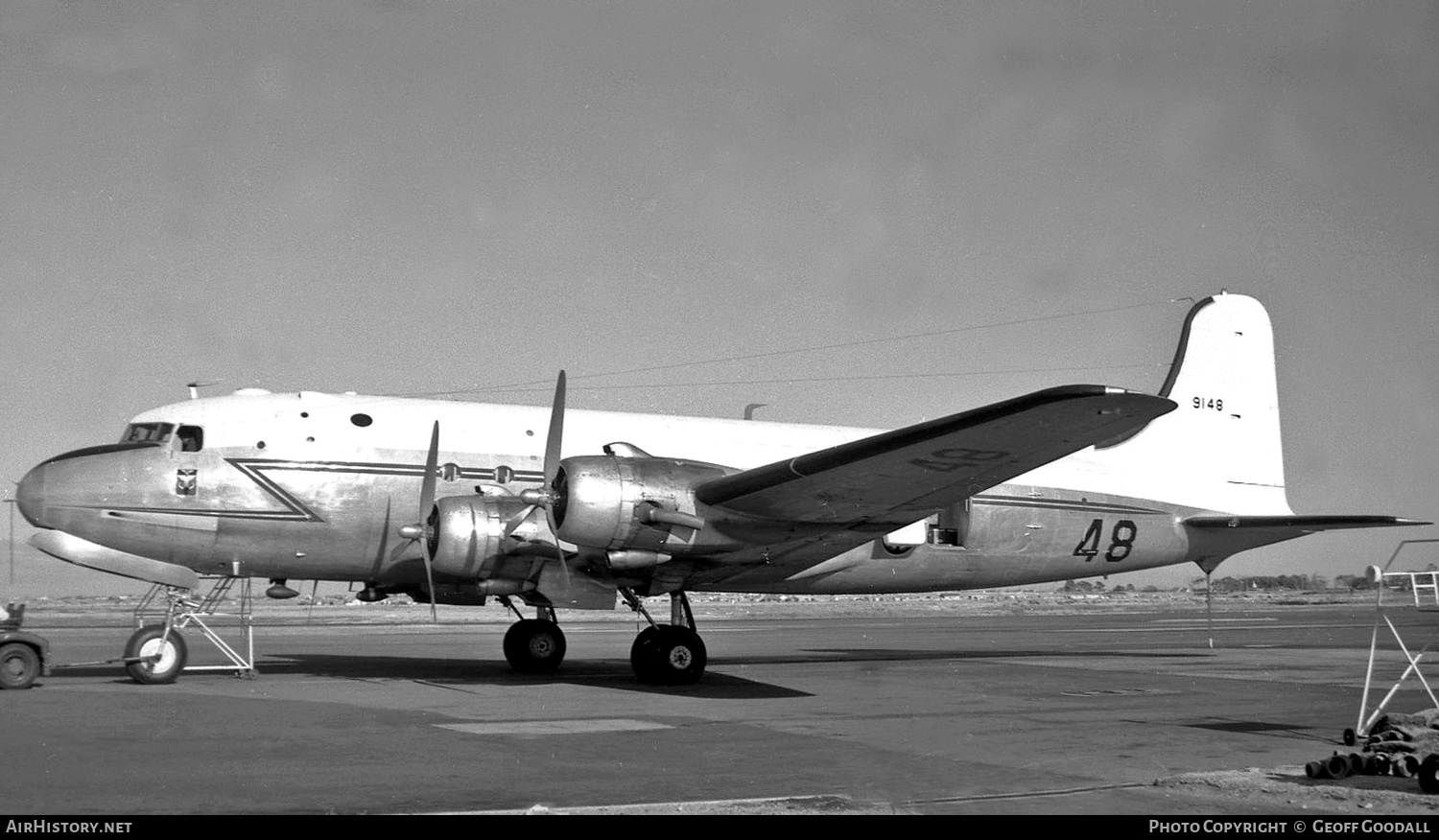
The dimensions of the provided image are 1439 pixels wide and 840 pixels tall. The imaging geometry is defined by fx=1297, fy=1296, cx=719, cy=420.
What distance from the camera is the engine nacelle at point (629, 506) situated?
14203 millimetres

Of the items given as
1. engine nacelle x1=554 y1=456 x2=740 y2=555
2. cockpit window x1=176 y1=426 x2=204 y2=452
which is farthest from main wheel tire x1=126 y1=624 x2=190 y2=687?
engine nacelle x1=554 y1=456 x2=740 y2=555

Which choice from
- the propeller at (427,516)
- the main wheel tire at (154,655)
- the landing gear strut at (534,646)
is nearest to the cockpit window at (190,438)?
the main wheel tire at (154,655)

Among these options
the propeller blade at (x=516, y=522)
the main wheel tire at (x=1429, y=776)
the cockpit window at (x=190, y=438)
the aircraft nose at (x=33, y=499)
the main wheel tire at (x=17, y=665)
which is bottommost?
the main wheel tire at (x=1429, y=776)

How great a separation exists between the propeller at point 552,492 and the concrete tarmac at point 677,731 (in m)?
1.66

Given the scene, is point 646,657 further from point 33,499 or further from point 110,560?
point 33,499

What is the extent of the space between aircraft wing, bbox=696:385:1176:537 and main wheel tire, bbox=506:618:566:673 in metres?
4.07

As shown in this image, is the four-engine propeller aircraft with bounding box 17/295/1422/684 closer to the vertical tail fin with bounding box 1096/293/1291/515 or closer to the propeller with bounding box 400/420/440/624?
the propeller with bounding box 400/420/440/624

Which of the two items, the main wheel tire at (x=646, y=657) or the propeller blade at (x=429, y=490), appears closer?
the main wheel tire at (x=646, y=657)

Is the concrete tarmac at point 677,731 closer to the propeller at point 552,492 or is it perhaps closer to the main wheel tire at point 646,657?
the main wheel tire at point 646,657

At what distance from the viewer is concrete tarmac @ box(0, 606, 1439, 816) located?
7.62 metres

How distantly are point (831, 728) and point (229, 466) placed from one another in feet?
29.6

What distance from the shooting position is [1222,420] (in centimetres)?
2234

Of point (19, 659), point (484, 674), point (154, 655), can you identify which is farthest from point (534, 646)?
point (19, 659)
